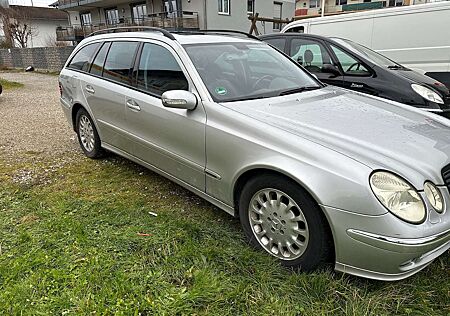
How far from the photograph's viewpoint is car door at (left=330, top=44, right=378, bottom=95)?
5037mm

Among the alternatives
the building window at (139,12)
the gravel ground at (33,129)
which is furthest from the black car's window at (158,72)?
the building window at (139,12)

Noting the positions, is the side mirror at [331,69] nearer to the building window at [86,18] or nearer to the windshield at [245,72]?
the windshield at [245,72]

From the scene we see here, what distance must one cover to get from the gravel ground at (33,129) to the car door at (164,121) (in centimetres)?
211

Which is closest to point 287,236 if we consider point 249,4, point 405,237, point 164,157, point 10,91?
point 405,237

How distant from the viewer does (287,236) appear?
2.40m

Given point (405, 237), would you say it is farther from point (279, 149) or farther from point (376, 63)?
point (376, 63)

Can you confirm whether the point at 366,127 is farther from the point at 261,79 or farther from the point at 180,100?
the point at 180,100

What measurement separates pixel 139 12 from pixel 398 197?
89.6 ft

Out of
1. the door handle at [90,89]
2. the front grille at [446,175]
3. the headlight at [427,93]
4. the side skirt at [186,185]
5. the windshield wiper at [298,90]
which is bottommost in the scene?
the side skirt at [186,185]

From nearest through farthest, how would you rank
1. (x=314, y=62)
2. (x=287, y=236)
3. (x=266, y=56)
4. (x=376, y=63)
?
(x=287, y=236) → (x=266, y=56) → (x=376, y=63) → (x=314, y=62)

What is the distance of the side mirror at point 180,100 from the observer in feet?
9.12

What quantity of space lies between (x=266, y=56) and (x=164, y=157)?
57.8 inches

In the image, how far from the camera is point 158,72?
3.35m

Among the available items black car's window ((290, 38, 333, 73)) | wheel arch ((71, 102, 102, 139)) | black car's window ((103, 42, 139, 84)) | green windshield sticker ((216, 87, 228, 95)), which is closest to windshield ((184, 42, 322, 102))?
green windshield sticker ((216, 87, 228, 95))
